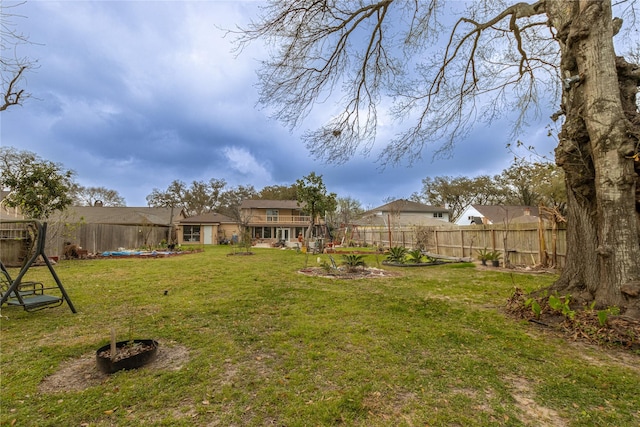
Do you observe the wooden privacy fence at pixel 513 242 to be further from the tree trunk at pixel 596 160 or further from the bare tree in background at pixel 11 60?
the bare tree in background at pixel 11 60

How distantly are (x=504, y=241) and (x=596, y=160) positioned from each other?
749 centimetres

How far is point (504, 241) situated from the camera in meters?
10.9

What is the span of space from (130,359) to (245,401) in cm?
144

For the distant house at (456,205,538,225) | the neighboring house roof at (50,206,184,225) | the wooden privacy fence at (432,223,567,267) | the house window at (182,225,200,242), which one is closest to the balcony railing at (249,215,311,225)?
the house window at (182,225,200,242)

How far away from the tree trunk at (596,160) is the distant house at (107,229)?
17.7 m

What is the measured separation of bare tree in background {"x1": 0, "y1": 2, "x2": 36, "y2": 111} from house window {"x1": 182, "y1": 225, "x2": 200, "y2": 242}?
26.8 metres

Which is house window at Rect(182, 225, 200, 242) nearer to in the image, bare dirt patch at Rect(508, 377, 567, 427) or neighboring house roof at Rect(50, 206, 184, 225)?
neighboring house roof at Rect(50, 206, 184, 225)

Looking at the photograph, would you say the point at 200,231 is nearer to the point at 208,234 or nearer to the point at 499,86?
the point at 208,234

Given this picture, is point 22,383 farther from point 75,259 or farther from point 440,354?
point 75,259

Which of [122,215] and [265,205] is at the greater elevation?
[265,205]

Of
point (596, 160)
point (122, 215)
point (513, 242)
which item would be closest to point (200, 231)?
point (122, 215)

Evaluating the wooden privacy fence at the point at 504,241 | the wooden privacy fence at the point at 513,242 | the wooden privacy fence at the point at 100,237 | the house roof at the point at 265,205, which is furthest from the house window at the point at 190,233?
the wooden privacy fence at the point at 513,242

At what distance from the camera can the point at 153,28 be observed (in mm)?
6070

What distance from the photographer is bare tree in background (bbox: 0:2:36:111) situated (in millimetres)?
3585
